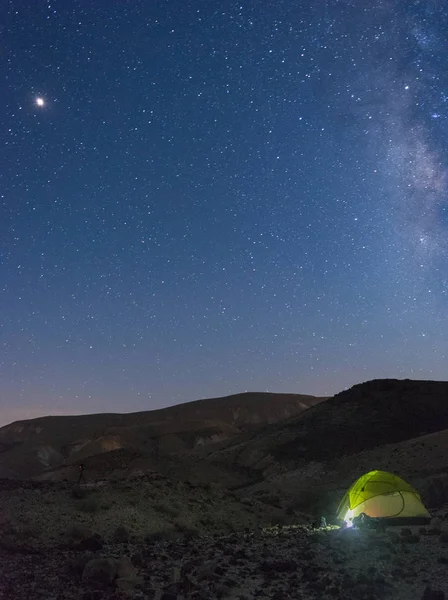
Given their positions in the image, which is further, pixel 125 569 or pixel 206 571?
pixel 206 571

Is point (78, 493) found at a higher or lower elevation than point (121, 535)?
higher

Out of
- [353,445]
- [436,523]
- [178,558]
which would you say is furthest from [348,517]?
[353,445]

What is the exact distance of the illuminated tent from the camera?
19.6 metres

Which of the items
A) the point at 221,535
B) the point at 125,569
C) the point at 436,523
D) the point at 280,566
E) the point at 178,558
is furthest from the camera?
the point at 221,535

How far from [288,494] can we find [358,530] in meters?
23.0

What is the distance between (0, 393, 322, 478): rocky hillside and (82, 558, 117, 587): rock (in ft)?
160

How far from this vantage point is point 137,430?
92.2 m

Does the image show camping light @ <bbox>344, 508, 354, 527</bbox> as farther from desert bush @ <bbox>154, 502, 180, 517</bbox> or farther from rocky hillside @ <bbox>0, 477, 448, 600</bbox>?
desert bush @ <bbox>154, 502, 180, 517</bbox>

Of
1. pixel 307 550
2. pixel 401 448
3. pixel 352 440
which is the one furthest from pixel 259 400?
pixel 307 550

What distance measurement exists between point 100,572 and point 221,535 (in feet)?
35.7

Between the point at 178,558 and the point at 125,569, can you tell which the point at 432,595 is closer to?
the point at 125,569

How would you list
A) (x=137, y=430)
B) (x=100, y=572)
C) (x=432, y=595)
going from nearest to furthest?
(x=432, y=595), (x=100, y=572), (x=137, y=430)

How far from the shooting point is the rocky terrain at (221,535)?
946 centimetres

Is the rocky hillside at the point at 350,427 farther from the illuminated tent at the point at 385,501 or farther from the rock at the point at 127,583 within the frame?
the rock at the point at 127,583
